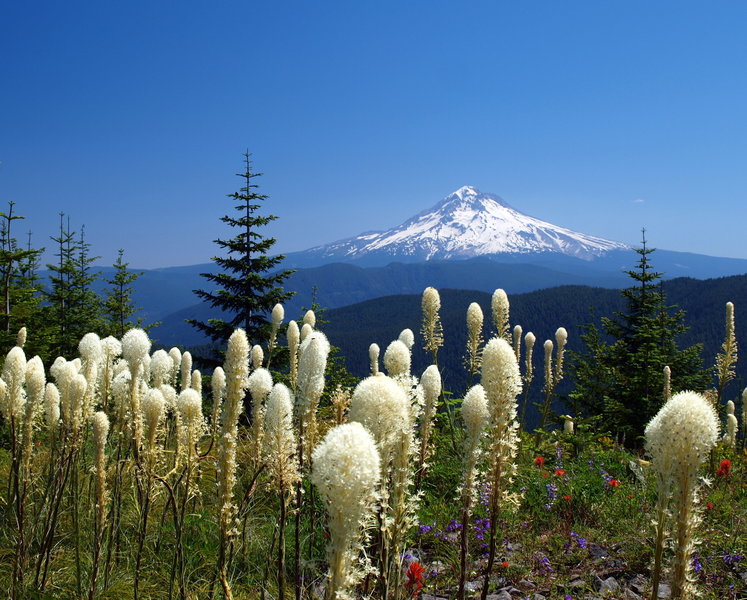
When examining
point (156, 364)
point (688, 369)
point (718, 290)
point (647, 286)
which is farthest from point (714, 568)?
point (718, 290)

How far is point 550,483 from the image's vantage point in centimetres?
692

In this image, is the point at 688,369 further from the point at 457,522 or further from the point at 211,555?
the point at 211,555

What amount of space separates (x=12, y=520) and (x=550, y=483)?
21.4ft

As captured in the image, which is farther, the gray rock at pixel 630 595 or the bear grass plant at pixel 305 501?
the gray rock at pixel 630 595

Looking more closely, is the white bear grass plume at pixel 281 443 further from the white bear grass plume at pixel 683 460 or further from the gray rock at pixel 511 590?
the gray rock at pixel 511 590

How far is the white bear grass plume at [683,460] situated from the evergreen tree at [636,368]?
10470mm

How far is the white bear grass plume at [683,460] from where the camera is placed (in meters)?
2.44

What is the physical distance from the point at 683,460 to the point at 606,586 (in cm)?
323

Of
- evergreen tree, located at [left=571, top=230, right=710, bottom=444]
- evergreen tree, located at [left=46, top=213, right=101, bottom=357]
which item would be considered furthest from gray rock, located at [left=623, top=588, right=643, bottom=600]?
evergreen tree, located at [left=46, top=213, right=101, bottom=357]

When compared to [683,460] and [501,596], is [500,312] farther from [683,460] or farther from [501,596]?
[683,460]

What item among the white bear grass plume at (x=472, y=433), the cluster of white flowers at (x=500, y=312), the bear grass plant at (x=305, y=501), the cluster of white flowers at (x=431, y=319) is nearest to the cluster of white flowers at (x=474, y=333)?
the cluster of white flowers at (x=500, y=312)

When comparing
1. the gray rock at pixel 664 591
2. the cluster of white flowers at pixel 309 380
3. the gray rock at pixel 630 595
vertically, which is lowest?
the gray rock at pixel 664 591

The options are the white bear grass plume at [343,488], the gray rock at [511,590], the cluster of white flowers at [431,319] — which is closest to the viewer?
the white bear grass plume at [343,488]

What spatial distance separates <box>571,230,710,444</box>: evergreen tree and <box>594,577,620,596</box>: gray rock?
7902 mm
